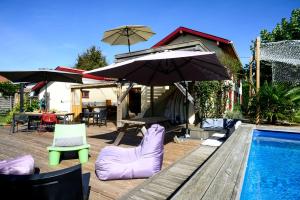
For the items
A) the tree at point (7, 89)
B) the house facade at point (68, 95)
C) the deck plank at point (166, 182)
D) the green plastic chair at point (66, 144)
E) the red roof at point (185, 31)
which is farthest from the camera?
the tree at point (7, 89)

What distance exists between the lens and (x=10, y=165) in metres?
2.53

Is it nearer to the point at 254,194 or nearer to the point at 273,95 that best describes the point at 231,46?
the point at 273,95

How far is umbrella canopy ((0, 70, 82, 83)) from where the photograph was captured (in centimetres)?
849

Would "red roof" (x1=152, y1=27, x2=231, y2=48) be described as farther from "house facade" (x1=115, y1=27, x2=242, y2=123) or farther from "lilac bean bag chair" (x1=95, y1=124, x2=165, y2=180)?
"lilac bean bag chair" (x1=95, y1=124, x2=165, y2=180)

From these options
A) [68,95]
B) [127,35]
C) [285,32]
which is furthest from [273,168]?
[285,32]

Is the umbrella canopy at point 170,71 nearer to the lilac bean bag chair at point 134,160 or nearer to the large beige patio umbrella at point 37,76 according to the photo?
the lilac bean bag chair at point 134,160

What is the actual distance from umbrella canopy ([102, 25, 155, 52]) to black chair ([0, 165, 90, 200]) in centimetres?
896

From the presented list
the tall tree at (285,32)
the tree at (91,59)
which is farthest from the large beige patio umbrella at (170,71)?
the tree at (91,59)

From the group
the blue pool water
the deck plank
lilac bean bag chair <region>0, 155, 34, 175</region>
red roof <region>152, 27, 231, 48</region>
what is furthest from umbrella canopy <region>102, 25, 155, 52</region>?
lilac bean bag chair <region>0, 155, 34, 175</region>

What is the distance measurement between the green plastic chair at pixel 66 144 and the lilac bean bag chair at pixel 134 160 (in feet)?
2.90

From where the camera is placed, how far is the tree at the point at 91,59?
33250mm

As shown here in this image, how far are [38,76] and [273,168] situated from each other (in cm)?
940

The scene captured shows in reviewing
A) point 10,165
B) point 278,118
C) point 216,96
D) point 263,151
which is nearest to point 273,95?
point 278,118

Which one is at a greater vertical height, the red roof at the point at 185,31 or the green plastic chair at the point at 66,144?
the red roof at the point at 185,31
